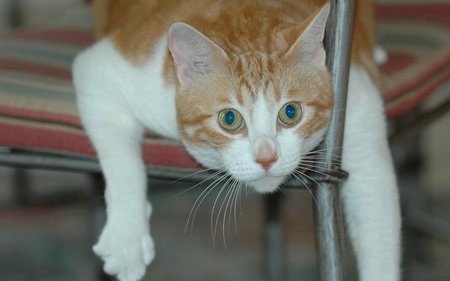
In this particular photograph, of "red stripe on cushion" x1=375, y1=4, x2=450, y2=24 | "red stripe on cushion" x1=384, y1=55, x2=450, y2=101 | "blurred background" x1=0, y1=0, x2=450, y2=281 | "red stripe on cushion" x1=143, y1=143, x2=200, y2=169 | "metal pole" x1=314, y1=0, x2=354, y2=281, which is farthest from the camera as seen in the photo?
"blurred background" x1=0, y1=0, x2=450, y2=281

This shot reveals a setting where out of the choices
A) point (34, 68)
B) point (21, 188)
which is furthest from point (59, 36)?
point (21, 188)

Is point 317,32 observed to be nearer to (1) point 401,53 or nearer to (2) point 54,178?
(1) point 401,53

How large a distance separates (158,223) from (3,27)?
841mm

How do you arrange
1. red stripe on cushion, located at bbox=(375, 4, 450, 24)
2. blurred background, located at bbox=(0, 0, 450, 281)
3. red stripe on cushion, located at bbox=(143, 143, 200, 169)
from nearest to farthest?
red stripe on cushion, located at bbox=(143, 143, 200, 169), red stripe on cushion, located at bbox=(375, 4, 450, 24), blurred background, located at bbox=(0, 0, 450, 281)

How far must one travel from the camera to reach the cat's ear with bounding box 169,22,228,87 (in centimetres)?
103

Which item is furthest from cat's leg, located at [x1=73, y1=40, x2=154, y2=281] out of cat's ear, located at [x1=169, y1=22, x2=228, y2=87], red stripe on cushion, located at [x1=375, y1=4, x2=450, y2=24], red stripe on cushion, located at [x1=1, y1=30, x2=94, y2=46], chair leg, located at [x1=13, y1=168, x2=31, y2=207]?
chair leg, located at [x1=13, y1=168, x2=31, y2=207]

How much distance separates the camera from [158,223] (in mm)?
2293

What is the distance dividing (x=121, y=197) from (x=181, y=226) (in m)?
1.20

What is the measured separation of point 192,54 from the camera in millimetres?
1068

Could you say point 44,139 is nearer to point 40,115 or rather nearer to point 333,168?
point 40,115

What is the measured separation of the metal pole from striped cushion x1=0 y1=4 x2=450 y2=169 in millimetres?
183

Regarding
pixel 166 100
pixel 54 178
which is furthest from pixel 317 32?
pixel 54 178

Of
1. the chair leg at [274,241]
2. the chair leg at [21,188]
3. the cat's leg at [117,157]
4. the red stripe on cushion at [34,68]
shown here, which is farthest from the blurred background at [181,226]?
the cat's leg at [117,157]

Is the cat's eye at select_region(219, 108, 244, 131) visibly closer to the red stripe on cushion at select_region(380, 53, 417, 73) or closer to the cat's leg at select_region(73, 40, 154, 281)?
the cat's leg at select_region(73, 40, 154, 281)
